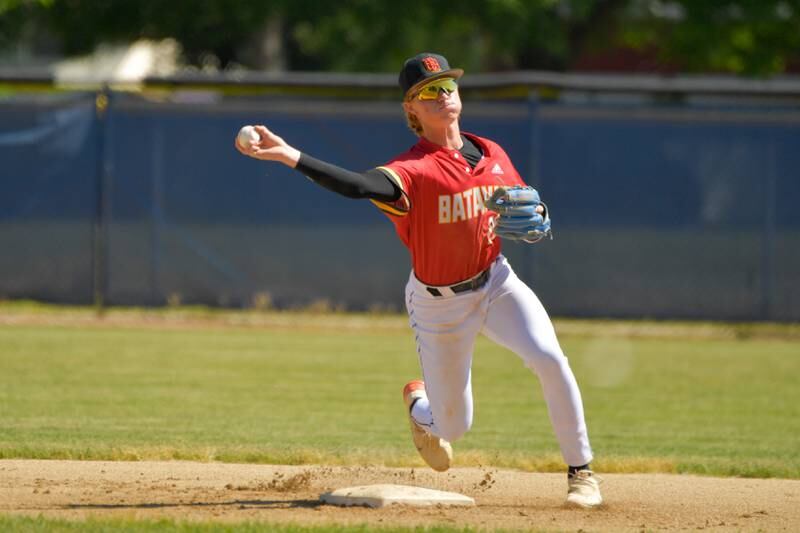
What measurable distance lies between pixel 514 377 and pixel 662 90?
13.4 ft

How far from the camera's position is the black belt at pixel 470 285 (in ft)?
18.7

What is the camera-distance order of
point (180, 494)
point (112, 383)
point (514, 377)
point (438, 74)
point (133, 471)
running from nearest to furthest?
point (438, 74)
point (180, 494)
point (133, 471)
point (112, 383)
point (514, 377)

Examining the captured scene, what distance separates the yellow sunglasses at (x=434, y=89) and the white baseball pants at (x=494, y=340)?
0.79m

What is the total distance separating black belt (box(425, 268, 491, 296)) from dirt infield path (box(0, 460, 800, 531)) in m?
0.96

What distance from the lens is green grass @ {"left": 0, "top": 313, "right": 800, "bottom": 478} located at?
7383 mm

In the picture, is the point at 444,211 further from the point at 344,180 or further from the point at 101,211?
the point at 101,211

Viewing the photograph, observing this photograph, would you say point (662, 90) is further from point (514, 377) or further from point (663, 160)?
point (514, 377)

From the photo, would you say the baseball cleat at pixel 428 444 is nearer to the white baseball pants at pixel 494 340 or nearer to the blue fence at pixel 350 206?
the white baseball pants at pixel 494 340

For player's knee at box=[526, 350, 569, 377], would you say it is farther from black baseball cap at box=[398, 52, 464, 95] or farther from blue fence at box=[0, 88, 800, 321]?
blue fence at box=[0, 88, 800, 321]

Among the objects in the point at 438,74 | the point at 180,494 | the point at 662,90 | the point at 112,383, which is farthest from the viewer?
the point at 662,90

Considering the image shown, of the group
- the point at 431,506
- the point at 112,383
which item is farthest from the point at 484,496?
the point at 112,383

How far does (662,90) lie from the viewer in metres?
13.4

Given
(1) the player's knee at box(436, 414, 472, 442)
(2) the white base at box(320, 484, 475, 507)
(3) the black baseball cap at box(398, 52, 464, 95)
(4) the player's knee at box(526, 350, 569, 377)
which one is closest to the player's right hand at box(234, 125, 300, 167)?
(3) the black baseball cap at box(398, 52, 464, 95)

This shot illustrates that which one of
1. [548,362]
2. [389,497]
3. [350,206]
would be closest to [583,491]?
[548,362]
